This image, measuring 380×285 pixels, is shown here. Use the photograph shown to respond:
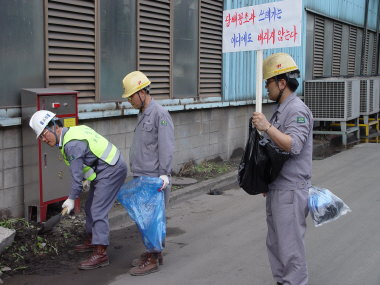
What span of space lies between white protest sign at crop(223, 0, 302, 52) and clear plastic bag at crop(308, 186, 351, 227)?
5.66ft

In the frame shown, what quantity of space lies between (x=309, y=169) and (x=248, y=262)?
173cm

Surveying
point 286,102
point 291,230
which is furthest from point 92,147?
point 291,230

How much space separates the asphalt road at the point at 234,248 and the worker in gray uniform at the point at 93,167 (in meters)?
0.34

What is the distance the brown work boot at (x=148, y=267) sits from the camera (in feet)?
15.7

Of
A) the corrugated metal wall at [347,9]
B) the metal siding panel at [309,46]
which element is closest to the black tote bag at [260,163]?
the corrugated metal wall at [347,9]

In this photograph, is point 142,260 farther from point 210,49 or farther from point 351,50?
point 351,50

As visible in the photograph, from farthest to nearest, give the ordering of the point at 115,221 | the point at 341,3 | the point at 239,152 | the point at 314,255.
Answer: the point at 341,3, the point at 239,152, the point at 115,221, the point at 314,255

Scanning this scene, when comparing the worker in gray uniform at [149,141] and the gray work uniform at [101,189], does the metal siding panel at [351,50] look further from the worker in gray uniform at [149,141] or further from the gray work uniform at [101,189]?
the gray work uniform at [101,189]

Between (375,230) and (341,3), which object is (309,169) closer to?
(375,230)

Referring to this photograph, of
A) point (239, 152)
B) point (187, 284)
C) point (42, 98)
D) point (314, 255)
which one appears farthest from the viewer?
point (239, 152)

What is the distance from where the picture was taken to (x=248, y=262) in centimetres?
513

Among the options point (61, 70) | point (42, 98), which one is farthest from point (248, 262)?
point (61, 70)

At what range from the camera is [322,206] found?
12.3 feet

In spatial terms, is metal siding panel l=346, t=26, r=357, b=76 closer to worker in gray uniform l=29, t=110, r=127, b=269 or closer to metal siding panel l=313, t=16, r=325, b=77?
metal siding panel l=313, t=16, r=325, b=77
